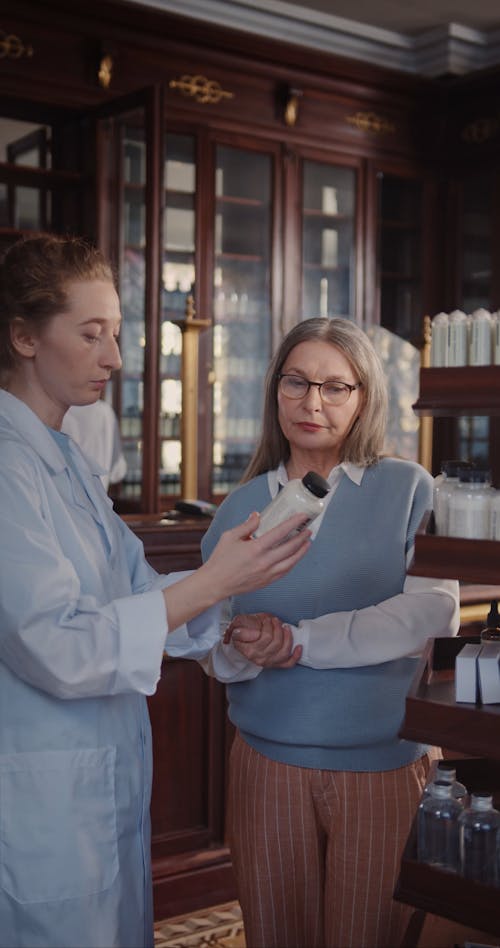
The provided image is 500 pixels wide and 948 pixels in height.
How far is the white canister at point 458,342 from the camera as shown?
1.29 metres

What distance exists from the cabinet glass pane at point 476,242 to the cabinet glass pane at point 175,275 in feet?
5.21

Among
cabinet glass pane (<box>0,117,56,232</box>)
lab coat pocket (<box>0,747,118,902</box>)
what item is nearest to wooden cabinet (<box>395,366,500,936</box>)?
lab coat pocket (<box>0,747,118,902</box>)

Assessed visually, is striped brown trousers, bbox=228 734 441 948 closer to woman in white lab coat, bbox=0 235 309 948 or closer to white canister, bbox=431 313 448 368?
woman in white lab coat, bbox=0 235 309 948

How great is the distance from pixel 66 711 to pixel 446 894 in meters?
0.55

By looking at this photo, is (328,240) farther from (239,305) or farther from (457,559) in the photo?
(457,559)

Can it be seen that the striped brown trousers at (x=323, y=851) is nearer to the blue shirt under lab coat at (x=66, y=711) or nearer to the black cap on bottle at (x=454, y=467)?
the blue shirt under lab coat at (x=66, y=711)

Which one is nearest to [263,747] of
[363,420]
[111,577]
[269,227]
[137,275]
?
[111,577]

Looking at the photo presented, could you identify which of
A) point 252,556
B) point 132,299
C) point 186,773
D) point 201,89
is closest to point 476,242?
point 201,89

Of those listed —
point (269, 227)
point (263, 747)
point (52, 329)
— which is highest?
point (269, 227)

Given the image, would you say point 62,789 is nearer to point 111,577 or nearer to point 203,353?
point 111,577

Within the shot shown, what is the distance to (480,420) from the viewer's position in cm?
567

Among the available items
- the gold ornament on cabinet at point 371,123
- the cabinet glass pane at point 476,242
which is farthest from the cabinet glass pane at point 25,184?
the cabinet glass pane at point 476,242

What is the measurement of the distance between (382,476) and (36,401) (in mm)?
621

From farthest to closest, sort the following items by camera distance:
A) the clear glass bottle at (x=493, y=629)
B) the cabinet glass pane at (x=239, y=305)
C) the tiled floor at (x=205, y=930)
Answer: the cabinet glass pane at (x=239, y=305), the tiled floor at (x=205, y=930), the clear glass bottle at (x=493, y=629)
